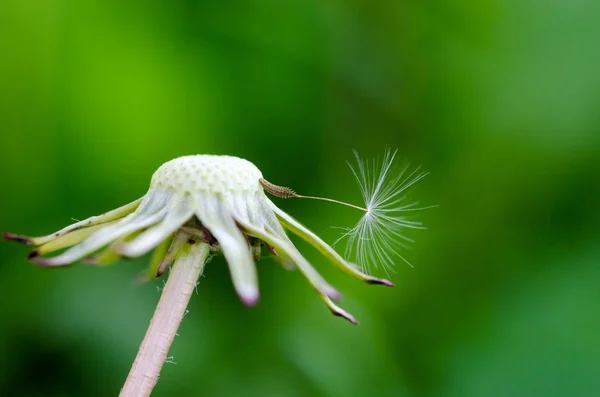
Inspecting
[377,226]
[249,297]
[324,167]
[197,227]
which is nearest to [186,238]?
[197,227]

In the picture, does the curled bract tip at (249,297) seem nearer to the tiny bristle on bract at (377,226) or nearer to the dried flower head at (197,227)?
the dried flower head at (197,227)

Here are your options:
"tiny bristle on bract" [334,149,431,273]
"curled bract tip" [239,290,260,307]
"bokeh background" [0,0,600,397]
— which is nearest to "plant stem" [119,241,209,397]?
"curled bract tip" [239,290,260,307]

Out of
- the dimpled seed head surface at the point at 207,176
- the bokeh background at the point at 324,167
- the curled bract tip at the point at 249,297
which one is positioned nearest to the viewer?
the curled bract tip at the point at 249,297

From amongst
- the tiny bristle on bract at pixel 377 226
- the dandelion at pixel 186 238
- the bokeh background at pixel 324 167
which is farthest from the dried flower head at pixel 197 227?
the bokeh background at pixel 324 167

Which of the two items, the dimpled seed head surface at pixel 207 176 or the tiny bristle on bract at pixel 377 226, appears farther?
the tiny bristle on bract at pixel 377 226

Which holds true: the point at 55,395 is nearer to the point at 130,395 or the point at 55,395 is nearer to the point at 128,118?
the point at 128,118

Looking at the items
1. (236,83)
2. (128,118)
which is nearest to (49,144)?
(128,118)

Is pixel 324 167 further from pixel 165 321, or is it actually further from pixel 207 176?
pixel 165 321

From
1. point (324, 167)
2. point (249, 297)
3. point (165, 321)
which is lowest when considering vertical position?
point (324, 167)
